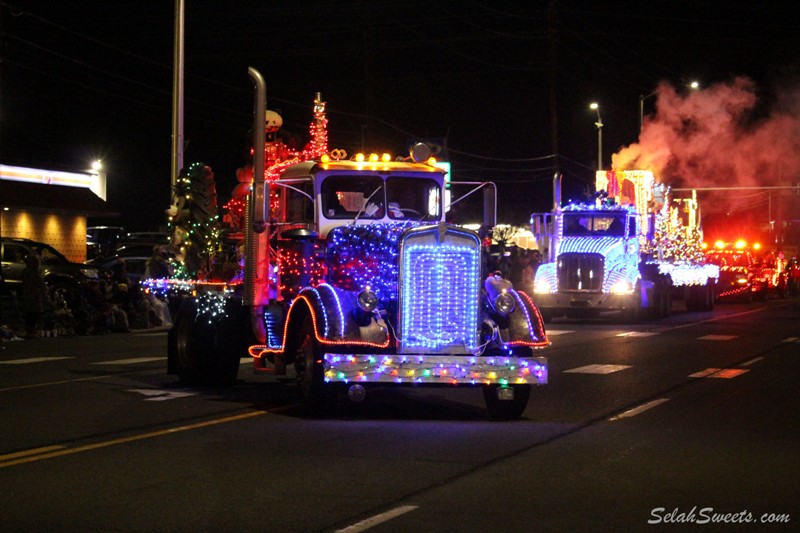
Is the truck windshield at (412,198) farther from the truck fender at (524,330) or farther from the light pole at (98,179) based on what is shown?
the light pole at (98,179)

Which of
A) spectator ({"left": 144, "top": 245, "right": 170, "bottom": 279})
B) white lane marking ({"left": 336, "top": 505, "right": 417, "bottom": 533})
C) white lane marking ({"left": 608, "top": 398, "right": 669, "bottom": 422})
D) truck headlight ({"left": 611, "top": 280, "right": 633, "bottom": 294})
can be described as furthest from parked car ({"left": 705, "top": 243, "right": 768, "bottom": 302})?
white lane marking ({"left": 336, "top": 505, "right": 417, "bottom": 533})

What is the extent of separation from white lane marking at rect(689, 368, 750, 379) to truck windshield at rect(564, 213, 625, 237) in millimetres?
14911

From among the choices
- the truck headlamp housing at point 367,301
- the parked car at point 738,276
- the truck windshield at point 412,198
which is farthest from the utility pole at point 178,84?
the parked car at point 738,276

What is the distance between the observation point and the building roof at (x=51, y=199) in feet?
130

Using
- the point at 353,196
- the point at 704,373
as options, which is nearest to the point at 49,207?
the point at 704,373

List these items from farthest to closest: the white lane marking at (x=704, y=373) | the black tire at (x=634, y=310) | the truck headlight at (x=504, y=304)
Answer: the black tire at (x=634, y=310) → the white lane marking at (x=704, y=373) → the truck headlight at (x=504, y=304)

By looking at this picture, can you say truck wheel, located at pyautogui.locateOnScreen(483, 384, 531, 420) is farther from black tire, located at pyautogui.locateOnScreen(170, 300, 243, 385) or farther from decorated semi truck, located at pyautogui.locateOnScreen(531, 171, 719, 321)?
decorated semi truck, located at pyautogui.locateOnScreen(531, 171, 719, 321)

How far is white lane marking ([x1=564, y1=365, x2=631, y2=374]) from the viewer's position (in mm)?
18828

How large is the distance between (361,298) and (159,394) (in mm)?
3729

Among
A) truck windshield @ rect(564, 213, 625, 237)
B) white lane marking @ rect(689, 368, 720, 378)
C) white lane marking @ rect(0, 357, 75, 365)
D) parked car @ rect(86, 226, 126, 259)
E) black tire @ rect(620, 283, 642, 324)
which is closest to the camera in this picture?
white lane marking @ rect(689, 368, 720, 378)

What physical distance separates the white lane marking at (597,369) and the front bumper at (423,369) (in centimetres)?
631

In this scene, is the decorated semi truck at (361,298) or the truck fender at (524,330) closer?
the decorated semi truck at (361,298)

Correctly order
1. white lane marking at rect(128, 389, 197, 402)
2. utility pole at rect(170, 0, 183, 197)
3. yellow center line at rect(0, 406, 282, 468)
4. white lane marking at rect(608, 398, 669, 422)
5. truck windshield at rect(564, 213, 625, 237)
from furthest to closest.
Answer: truck windshield at rect(564, 213, 625, 237) → utility pole at rect(170, 0, 183, 197) → white lane marking at rect(128, 389, 197, 402) → white lane marking at rect(608, 398, 669, 422) → yellow center line at rect(0, 406, 282, 468)

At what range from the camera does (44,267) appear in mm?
32812
